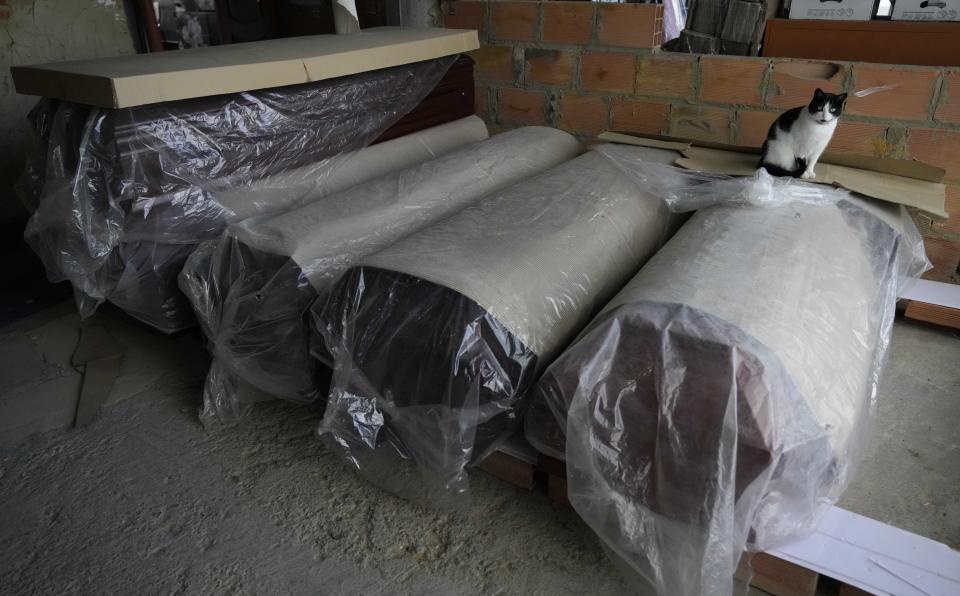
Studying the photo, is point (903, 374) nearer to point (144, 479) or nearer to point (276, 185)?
point (276, 185)

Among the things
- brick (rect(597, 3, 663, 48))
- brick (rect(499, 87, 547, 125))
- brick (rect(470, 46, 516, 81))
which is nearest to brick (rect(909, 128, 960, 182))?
brick (rect(597, 3, 663, 48))

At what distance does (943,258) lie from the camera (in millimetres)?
2115

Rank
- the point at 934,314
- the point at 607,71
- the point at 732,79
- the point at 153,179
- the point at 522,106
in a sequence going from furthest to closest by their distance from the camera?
the point at 522,106, the point at 607,71, the point at 732,79, the point at 934,314, the point at 153,179

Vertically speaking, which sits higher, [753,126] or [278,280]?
[753,126]

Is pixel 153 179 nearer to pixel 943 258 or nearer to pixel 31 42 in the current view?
pixel 31 42

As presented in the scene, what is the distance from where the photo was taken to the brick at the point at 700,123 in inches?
89.5

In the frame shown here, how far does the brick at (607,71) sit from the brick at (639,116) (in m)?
0.06

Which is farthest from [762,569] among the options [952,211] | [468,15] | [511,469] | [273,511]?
[468,15]

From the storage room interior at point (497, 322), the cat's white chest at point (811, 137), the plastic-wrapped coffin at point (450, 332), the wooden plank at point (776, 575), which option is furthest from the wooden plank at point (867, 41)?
the wooden plank at point (776, 575)

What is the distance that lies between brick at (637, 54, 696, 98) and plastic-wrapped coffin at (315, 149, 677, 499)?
107cm

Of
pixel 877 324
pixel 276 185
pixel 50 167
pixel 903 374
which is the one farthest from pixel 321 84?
pixel 903 374

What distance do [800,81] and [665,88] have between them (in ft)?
1.48

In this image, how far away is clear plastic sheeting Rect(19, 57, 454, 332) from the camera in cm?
158

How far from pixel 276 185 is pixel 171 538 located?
1.01m
